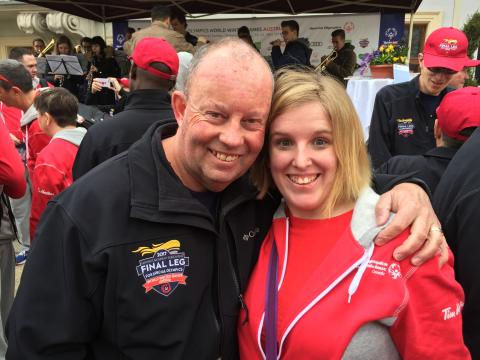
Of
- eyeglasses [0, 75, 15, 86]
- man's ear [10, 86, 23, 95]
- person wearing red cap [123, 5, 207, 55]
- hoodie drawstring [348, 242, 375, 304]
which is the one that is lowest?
hoodie drawstring [348, 242, 375, 304]

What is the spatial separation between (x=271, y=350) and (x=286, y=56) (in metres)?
7.11

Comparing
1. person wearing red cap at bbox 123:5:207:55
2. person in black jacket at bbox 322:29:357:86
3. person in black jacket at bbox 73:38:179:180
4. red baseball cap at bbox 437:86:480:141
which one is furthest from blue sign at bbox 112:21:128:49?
red baseball cap at bbox 437:86:480:141

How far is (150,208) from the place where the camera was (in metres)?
1.40

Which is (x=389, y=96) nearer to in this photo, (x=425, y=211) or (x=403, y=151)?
(x=403, y=151)

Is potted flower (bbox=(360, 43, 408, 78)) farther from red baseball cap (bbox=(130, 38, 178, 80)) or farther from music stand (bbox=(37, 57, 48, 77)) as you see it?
music stand (bbox=(37, 57, 48, 77))

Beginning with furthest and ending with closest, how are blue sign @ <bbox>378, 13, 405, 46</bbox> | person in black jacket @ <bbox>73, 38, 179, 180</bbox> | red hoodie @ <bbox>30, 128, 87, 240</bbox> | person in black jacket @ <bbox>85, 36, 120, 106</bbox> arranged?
A: 1. blue sign @ <bbox>378, 13, 405, 46</bbox>
2. person in black jacket @ <bbox>85, 36, 120, 106</bbox>
3. red hoodie @ <bbox>30, 128, 87, 240</bbox>
4. person in black jacket @ <bbox>73, 38, 179, 180</bbox>

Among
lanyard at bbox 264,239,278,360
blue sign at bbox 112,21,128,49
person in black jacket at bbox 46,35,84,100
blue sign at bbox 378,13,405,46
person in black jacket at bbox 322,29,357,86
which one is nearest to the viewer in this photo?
lanyard at bbox 264,239,278,360

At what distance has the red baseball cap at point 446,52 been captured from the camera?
11.4ft

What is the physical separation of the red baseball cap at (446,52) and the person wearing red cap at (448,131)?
1124mm

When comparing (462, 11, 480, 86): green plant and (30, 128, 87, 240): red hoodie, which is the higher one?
(462, 11, 480, 86): green plant

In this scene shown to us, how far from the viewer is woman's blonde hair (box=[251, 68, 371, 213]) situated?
1562mm

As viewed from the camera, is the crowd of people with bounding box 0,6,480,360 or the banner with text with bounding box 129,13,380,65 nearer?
the crowd of people with bounding box 0,6,480,360

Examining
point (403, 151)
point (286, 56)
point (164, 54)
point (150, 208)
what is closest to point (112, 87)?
point (286, 56)

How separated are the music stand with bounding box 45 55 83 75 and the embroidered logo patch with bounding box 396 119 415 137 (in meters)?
7.57
